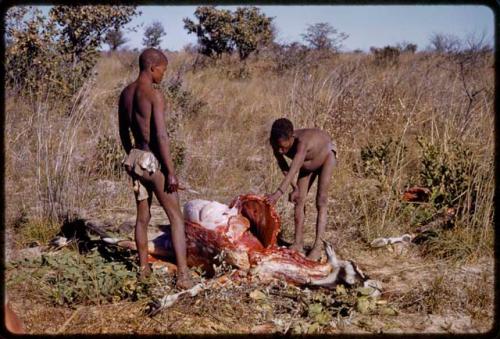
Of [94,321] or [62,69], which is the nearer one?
[94,321]

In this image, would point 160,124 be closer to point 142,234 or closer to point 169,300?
point 142,234

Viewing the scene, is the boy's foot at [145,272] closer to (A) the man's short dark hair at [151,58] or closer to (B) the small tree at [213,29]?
(A) the man's short dark hair at [151,58]

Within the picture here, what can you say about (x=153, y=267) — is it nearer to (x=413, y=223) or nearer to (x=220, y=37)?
(x=413, y=223)

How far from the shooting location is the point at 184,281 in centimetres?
347

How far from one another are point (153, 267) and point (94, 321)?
0.65 m

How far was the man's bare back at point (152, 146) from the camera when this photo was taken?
3.35m

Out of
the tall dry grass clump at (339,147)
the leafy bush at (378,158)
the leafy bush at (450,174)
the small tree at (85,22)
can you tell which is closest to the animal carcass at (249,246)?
the tall dry grass clump at (339,147)

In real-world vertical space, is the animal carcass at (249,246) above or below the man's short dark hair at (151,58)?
below

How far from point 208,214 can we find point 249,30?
1257 cm

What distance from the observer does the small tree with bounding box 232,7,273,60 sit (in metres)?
15.6

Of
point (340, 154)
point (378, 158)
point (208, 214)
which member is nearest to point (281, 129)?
point (208, 214)

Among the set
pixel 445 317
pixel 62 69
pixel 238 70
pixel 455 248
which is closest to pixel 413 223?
pixel 455 248

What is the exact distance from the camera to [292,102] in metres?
6.54

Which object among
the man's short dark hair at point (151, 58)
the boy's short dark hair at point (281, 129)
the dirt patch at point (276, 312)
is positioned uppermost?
the man's short dark hair at point (151, 58)
